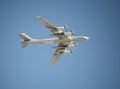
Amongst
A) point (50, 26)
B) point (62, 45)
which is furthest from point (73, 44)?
point (50, 26)

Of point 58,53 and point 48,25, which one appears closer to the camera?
point 48,25

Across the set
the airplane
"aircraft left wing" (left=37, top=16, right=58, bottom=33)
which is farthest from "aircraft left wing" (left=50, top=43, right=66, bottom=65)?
"aircraft left wing" (left=37, top=16, right=58, bottom=33)

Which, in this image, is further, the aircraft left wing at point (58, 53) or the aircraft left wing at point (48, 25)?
the aircraft left wing at point (58, 53)

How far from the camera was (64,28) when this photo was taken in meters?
86.1

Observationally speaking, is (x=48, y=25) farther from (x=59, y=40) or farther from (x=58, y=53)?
(x=58, y=53)

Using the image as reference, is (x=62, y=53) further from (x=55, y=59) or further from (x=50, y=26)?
(x=50, y=26)

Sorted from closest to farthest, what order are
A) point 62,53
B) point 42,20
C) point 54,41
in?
point 42,20
point 54,41
point 62,53

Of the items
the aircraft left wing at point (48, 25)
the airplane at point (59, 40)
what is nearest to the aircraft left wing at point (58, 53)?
the airplane at point (59, 40)

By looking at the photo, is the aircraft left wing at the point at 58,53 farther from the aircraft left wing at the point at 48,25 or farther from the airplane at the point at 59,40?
the aircraft left wing at the point at 48,25

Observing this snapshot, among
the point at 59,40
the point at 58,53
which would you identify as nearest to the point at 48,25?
the point at 59,40

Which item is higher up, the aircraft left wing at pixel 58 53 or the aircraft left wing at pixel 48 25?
the aircraft left wing at pixel 48 25

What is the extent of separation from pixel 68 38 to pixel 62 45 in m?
5.27

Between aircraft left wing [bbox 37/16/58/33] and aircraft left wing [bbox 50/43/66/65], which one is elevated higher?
aircraft left wing [bbox 37/16/58/33]

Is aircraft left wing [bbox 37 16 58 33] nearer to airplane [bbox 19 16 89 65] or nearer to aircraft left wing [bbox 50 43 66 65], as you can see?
airplane [bbox 19 16 89 65]
